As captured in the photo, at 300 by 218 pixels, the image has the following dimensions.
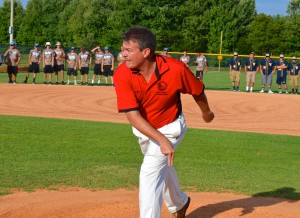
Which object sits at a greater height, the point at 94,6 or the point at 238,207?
the point at 94,6

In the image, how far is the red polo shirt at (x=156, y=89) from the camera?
18.7 ft

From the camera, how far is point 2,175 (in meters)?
9.37

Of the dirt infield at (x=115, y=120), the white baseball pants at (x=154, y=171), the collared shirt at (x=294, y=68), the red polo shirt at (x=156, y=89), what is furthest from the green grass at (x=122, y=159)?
the collared shirt at (x=294, y=68)

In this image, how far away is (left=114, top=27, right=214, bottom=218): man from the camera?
18.5 feet

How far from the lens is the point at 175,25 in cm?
7431

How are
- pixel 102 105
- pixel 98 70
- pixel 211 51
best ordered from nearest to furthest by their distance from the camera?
pixel 102 105, pixel 98 70, pixel 211 51

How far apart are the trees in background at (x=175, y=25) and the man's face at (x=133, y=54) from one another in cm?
6287

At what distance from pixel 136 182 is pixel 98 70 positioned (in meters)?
23.0

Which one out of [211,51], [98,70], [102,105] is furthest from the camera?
[211,51]

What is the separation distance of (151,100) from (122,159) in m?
5.26

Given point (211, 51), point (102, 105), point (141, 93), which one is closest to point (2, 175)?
point (141, 93)

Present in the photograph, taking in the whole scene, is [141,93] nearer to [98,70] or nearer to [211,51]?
[98,70]

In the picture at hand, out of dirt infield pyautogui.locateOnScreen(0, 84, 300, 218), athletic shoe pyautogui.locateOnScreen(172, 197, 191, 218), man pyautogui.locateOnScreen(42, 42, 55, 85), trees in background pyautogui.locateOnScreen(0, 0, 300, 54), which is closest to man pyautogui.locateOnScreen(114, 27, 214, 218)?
athletic shoe pyautogui.locateOnScreen(172, 197, 191, 218)

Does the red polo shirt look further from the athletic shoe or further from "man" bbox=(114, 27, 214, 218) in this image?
the athletic shoe
